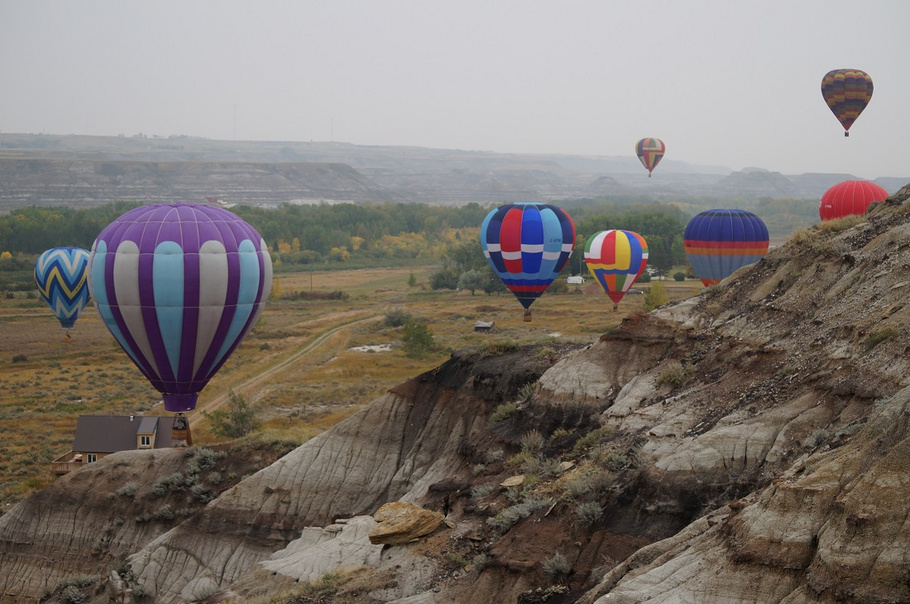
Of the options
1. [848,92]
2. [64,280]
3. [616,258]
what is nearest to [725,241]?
[616,258]

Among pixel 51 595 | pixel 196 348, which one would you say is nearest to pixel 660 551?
pixel 51 595

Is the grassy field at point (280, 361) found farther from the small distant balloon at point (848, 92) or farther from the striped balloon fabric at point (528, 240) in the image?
the small distant balloon at point (848, 92)

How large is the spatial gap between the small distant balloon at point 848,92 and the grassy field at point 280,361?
25.7 m

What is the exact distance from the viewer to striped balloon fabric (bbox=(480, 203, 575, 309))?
7431 centimetres

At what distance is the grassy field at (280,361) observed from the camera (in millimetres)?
59469

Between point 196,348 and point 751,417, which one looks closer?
point 751,417

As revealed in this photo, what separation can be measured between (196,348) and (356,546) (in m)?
25.3

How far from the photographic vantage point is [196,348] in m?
49.6

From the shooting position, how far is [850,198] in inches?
3307

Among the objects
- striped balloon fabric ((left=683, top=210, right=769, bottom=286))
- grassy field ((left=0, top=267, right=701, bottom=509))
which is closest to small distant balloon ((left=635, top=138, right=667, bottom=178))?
grassy field ((left=0, top=267, right=701, bottom=509))

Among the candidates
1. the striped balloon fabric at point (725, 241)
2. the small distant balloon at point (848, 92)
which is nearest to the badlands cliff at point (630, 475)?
the striped balloon fabric at point (725, 241)

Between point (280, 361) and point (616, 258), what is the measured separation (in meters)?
30.3

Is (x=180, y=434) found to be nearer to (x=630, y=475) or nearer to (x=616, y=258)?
(x=630, y=475)

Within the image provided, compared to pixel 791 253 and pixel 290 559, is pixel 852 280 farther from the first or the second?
pixel 290 559
